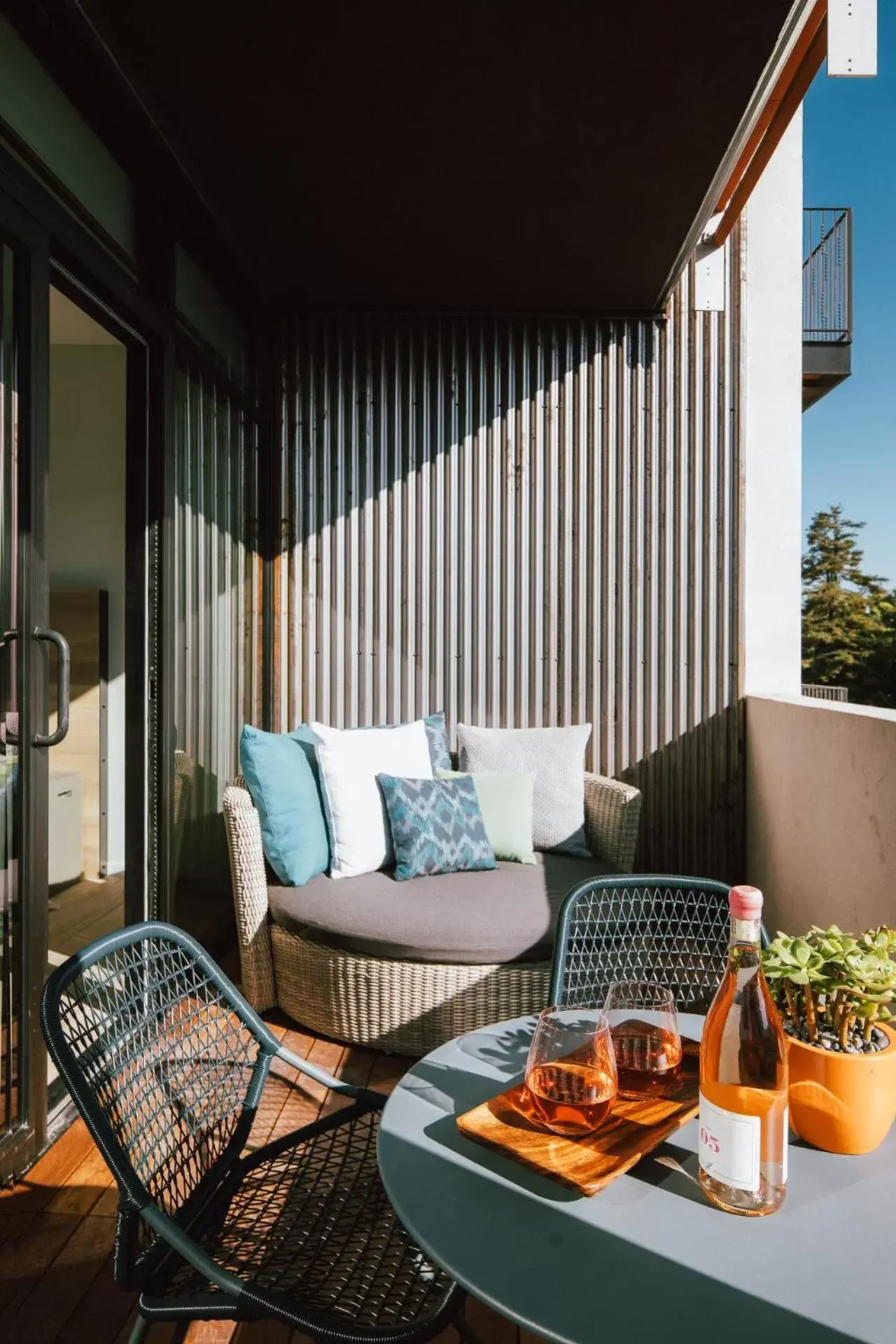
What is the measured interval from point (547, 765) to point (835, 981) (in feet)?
8.16

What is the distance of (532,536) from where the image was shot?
3.81m

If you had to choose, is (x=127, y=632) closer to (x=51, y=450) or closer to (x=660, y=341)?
(x=51, y=450)

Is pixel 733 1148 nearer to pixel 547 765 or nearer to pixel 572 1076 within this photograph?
pixel 572 1076

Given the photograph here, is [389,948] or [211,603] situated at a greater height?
[211,603]

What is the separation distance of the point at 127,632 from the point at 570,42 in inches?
78.4

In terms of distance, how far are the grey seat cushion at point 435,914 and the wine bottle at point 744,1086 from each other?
1.44 metres

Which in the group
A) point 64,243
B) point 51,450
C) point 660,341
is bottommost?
point 51,450

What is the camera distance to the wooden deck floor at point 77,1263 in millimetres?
1541

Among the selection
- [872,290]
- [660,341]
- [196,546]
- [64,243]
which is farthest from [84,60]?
[872,290]

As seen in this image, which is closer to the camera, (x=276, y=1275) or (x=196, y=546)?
(x=276, y=1275)

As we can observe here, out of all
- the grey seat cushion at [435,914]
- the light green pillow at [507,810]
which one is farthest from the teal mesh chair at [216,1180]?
the light green pillow at [507,810]

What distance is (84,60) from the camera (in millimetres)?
2094

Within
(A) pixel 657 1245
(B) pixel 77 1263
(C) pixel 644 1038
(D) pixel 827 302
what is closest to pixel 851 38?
(C) pixel 644 1038

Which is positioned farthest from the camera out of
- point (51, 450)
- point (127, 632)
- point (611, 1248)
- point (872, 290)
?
point (872, 290)
